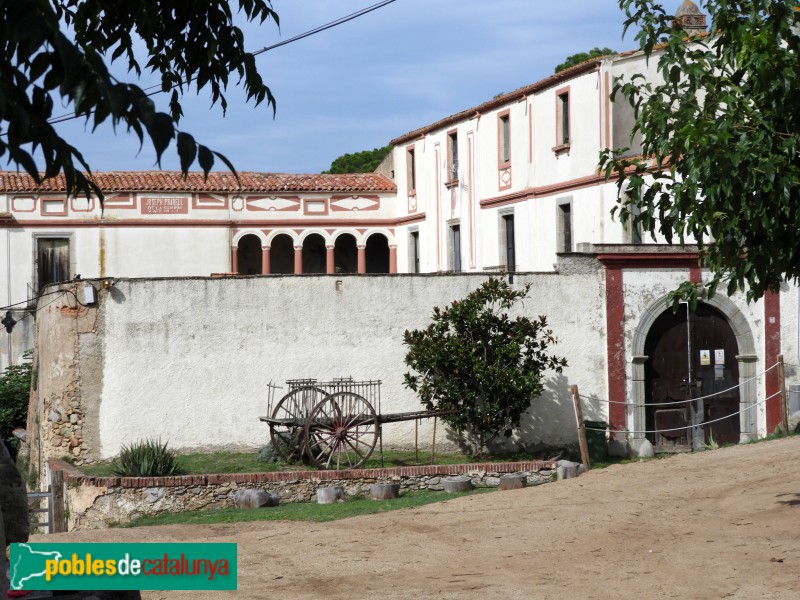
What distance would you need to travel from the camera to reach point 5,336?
27562 mm

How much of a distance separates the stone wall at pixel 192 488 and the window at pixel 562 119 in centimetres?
1110

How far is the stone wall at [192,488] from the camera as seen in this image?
15.1m

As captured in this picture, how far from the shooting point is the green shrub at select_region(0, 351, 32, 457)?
23516 millimetres

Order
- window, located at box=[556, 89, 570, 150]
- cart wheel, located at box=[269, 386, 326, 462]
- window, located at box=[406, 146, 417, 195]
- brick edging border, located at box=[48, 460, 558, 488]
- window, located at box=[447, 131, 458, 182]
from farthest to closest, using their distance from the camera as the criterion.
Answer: window, located at box=[406, 146, 417, 195]
window, located at box=[447, 131, 458, 182]
window, located at box=[556, 89, 570, 150]
cart wheel, located at box=[269, 386, 326, 462]
brick edging border, located at box=[48, 460, 558, 488]

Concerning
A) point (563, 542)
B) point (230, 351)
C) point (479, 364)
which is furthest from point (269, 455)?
point (563, 542)

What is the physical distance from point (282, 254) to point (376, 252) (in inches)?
117

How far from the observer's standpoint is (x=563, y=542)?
1123 centimetres

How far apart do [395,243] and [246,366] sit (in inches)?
617

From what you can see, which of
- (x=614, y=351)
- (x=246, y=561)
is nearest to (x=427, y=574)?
(x=246, y=561)

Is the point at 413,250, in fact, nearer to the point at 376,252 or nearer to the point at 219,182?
the point at 376,252

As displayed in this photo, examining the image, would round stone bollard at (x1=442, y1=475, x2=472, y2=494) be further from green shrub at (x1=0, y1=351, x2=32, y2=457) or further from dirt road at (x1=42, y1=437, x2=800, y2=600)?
green shrub at (x1=0, y1=351, x2=32, y2=457)

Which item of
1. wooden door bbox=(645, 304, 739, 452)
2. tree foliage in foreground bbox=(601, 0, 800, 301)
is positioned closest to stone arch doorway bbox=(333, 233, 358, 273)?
wooden door bbox=(645, 304, 739, 452)

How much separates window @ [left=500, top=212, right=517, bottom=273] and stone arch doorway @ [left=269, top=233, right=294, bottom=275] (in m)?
8.06

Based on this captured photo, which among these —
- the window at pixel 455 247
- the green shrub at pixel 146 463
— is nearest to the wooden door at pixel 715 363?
the green shrub at pixel 146 463
